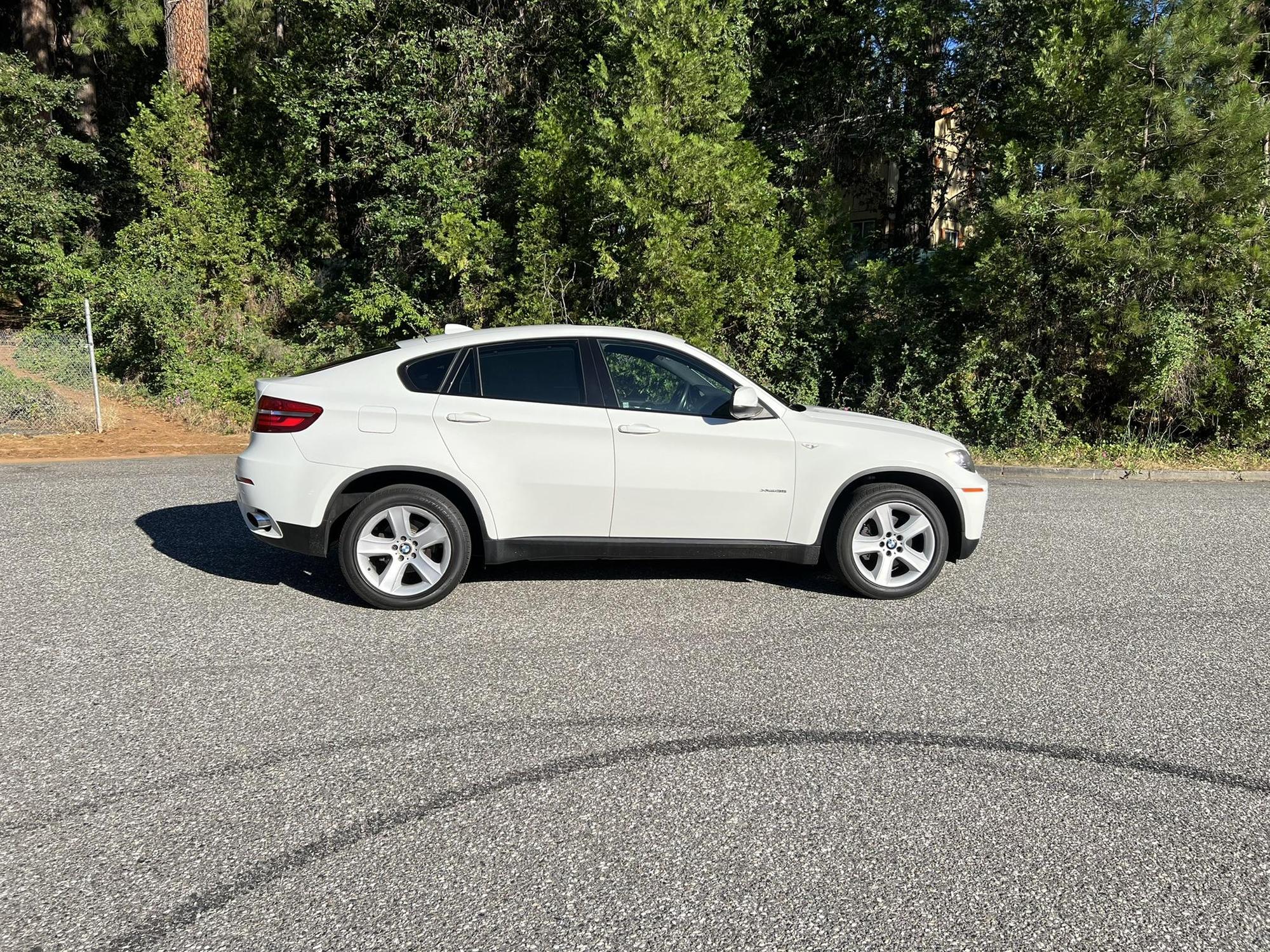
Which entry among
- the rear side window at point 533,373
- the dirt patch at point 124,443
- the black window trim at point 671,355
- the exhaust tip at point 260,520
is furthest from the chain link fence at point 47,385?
the black window trim at point 671,355

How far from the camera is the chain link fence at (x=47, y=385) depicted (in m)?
13.3

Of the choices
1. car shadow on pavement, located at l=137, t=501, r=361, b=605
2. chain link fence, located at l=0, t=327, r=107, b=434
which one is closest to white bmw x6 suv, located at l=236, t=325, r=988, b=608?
car shadow on pavement, located at l=137, t=501, r=361, b=605

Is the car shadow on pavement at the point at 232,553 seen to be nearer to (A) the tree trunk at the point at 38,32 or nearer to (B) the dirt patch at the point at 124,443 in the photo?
(B) the dirt patch at the point at 124,443

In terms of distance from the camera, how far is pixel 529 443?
5.67 metres

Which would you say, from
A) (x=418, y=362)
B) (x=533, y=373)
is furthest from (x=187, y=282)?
(x=533, y=373)

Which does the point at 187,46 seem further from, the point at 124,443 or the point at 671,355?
the point at 671,355

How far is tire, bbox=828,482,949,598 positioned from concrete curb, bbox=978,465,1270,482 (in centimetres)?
599

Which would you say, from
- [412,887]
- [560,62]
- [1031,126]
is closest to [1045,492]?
[1031,126]

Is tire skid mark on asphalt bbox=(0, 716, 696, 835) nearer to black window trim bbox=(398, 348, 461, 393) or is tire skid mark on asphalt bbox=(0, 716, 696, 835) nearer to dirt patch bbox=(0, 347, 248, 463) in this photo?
black window trim bbox=(398, 348, 461, 393)

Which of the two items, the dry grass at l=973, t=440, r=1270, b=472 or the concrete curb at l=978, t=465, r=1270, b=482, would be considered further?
the dry grass at l=973, t=440, r=1270, b=472

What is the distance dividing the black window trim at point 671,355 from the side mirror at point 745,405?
24 mm

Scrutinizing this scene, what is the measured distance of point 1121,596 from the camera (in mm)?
6285

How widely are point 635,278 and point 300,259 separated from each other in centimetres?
979

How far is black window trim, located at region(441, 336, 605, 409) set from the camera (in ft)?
18.9
